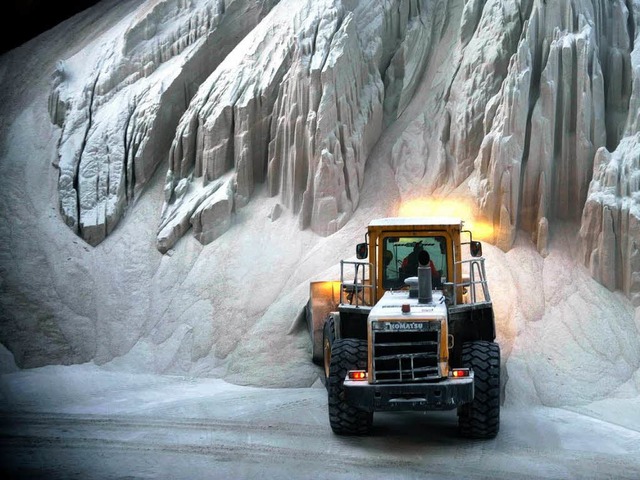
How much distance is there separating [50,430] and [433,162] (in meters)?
12.0

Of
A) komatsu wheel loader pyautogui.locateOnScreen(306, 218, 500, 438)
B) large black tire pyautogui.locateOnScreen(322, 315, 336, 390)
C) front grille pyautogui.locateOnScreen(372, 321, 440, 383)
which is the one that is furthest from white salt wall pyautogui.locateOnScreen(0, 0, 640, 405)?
front grille pyautogui.locateOnScreen(372, 321, 440, 383)

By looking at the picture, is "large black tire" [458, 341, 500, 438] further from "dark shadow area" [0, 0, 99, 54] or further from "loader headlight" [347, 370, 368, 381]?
"dark shadow area" [0, 0, 99, 54]

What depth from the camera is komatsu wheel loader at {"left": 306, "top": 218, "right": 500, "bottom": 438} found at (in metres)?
12.5

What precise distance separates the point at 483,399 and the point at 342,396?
205cm

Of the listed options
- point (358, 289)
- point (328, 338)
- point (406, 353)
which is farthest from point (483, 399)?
point (328, 338)

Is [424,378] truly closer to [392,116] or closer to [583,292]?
[583,292]

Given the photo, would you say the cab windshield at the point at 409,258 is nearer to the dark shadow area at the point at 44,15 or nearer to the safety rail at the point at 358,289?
the safety rail at the point at 358,289

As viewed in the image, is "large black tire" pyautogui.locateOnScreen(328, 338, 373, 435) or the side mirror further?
the side mirror

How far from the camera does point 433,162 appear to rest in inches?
880

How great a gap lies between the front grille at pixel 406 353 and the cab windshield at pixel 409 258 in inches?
67.0

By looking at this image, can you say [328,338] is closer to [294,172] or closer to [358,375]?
[358,375]

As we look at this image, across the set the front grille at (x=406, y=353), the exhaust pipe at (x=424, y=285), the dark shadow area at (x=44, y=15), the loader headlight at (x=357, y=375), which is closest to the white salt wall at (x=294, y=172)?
the dark shadow area at (x=44, y=15)

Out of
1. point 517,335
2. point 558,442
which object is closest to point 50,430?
point 558,442

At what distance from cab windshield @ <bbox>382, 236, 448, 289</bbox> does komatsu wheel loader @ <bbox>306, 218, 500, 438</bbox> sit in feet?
0.05
